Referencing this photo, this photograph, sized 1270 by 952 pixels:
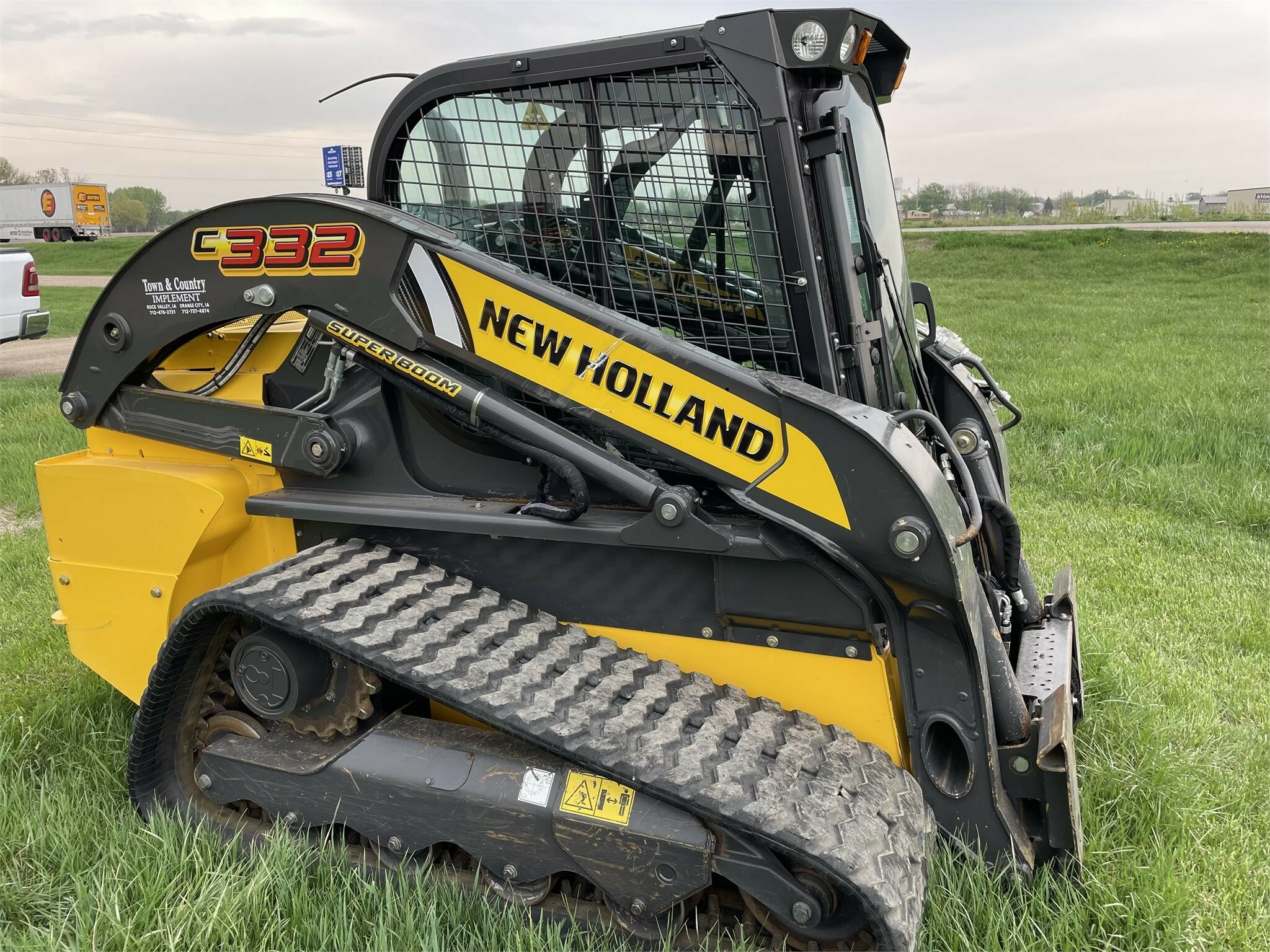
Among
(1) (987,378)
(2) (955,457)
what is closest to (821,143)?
(2) (955,457)

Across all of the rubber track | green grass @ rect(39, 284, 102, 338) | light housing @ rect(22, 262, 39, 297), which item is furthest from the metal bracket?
green grass @ rect(39, 284, 102, 338)

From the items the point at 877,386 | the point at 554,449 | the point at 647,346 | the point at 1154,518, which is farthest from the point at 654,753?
the point at 1154,518

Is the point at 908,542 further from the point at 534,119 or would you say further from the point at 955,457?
the point at 534,119

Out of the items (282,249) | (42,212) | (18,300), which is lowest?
(18,300)

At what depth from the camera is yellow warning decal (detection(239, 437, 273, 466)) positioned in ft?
9.96

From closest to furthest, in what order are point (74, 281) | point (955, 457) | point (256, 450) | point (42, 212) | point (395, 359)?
point (395, 359) → point (955, 457) → point (256, 450) → point (74, 281) → point (42, 212)

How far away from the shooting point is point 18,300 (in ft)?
35.6

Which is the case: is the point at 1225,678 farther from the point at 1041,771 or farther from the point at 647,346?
the point at 647,346

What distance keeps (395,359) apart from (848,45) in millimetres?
1440

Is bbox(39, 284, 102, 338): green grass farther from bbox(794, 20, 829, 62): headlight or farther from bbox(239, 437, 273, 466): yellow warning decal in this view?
bbox(794, 20, 829, 62): headlight

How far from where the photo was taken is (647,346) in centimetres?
259

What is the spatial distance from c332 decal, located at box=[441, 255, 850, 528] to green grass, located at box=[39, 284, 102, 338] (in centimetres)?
1199

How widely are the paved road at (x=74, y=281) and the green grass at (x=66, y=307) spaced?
646mm

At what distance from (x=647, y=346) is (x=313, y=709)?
135cm
